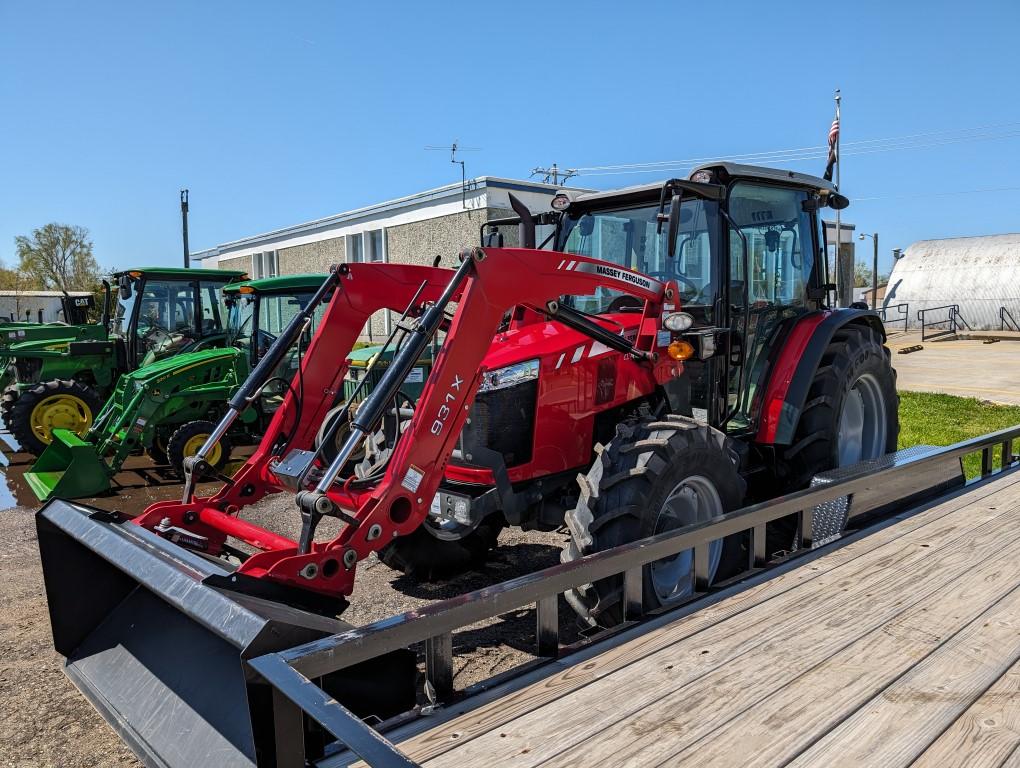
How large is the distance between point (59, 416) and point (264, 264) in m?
21.8

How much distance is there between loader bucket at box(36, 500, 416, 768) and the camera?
7.13 feet

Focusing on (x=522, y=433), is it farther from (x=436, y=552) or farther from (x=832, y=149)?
(x=832, y=149)

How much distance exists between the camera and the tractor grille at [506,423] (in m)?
3.84

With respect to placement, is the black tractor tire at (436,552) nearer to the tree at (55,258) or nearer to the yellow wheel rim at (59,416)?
the yellow wheel rim at (59,416)

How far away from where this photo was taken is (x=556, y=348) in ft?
12.8

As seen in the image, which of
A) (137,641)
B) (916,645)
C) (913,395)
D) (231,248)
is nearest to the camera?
(916,645)

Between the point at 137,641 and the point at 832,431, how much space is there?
3770 millimetres

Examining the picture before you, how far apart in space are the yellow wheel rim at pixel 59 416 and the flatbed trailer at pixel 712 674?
22.4 ft

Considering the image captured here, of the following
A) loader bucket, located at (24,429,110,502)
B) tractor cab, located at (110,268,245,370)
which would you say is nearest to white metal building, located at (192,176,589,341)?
tractor cab, located at (110,268,245,370)

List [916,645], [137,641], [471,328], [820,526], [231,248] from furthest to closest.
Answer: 1. [231,248]
2. [820,526]
3. [471,328]
4. [137,641]
5. [916,645]

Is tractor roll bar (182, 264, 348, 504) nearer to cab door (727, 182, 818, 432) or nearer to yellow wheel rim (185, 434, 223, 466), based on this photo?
cab door (727, 182, 818, 432)

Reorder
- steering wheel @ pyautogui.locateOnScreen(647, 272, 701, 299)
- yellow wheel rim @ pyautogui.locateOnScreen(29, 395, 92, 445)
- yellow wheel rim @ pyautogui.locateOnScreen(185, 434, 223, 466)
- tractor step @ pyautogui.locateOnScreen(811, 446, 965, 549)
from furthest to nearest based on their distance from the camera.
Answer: yellow wheel rim @ pyautogui.locateOnScreen(29, 395, 92, 445), yellow wheel rim @ pyautogui.locateOnScreen(185, 434, 223, 466), steering wheel @ pyautogui.locateOnScreen(647, 272, 701, 299), tractor step @ pyautogui.locateOnScreen(811, 446, 965, 549)

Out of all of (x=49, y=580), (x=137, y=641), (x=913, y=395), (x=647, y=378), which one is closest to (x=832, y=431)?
(x=647, y=378)

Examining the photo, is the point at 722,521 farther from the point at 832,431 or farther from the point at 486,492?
the point at 832,431
